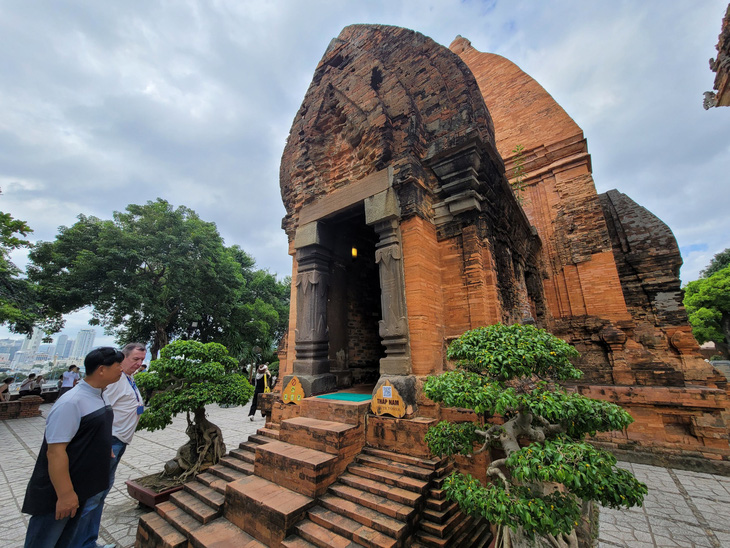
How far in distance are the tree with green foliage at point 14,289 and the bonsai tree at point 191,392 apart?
34.3 ft

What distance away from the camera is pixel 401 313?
4211 millimetres

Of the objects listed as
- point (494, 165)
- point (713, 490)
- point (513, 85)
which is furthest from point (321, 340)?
point (513, 85)

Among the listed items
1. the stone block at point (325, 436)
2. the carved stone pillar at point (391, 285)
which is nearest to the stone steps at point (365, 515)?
the stone block at point (325, 436)

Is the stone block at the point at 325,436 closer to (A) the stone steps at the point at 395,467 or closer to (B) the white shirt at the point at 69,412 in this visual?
(A) the stone steps at the point at 395,467

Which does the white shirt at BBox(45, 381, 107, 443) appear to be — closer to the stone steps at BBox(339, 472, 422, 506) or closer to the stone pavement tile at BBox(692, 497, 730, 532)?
the stone steps at BBox(339, 472, 422, 506)

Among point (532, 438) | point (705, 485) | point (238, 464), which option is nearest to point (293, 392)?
point (238, 464)

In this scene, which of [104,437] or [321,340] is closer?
[104,437]

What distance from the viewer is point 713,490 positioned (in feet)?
14.4

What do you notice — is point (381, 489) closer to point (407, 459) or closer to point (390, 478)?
point (390, 478)

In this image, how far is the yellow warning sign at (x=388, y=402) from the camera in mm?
3662

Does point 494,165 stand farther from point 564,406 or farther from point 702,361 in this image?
point 702,361

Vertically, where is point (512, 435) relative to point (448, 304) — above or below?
below

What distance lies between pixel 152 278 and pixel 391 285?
17.0 meters

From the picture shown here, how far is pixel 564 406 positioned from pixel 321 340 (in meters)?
3.71
